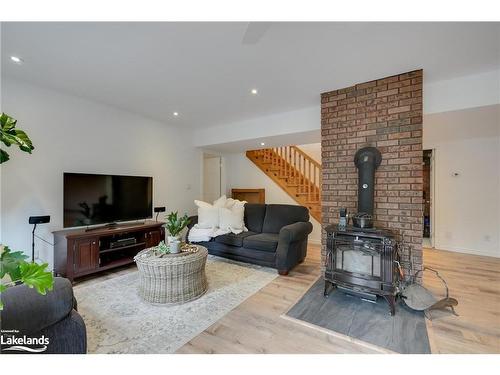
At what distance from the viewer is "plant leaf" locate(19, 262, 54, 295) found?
2.69 feet

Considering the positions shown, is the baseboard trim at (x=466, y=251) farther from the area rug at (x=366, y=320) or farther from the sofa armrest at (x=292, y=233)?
the sofa armrest at (x=292, y=233)

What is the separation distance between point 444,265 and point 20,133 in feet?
16.5

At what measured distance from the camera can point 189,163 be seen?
16.6ft

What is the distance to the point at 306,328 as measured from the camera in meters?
1.93

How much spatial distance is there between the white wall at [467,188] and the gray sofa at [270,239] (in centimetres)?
258

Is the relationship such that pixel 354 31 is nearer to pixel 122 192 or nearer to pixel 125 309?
pixel 125 309

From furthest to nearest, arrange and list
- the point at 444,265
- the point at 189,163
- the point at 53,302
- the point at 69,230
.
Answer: the point at 189,163
the point at 444,265
the point at 69,230
the point at 53,302

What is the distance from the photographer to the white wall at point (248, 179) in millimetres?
5527

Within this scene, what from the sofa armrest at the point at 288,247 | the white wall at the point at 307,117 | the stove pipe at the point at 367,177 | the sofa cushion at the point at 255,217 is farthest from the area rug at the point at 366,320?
the white wall at the point at 307,117

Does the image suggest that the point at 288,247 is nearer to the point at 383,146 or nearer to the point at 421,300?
the point at 421,300

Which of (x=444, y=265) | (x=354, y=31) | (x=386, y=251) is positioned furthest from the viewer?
(x=444, y=265)

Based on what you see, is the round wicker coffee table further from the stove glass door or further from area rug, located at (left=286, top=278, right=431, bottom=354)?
the stove glass door

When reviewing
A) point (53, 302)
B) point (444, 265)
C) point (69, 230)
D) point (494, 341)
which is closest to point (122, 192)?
point (69, 230)

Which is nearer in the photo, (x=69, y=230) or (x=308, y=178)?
(x=69, y=230)
